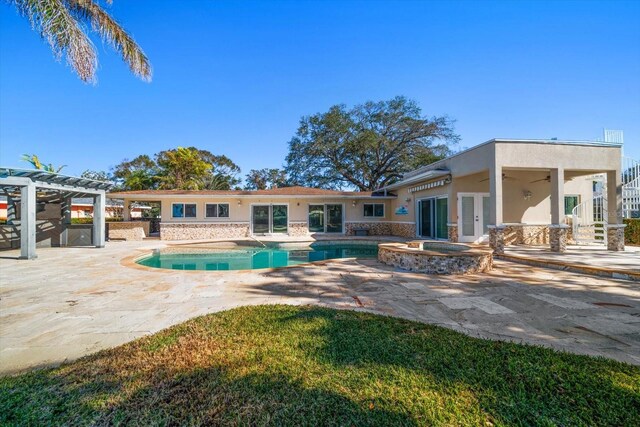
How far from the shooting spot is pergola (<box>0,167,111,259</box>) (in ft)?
31.6

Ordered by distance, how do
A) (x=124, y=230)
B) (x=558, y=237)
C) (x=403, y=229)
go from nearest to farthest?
(x=558, y=237), (x=124, y=230), (x=403, y=229)

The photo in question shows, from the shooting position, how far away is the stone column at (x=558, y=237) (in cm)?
974

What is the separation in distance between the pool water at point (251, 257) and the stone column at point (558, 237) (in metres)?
6.21

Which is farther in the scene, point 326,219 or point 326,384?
point 326,219

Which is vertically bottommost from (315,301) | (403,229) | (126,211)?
(315,301)

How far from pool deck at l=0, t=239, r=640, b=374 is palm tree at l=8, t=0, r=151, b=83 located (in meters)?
4.94

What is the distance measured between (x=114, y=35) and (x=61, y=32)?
1.57 meters

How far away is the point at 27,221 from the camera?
9828 millimetres

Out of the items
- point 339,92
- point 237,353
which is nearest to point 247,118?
point 339,92

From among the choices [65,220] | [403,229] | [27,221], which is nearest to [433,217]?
[403,229]

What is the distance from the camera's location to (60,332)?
146 inches

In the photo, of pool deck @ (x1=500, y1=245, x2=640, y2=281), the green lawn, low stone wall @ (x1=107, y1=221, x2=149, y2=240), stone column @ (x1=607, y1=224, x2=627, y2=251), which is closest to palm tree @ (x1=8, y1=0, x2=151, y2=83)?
the green lawn

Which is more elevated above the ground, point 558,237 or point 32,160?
point 32,160

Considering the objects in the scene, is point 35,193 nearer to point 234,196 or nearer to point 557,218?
point 234,196
